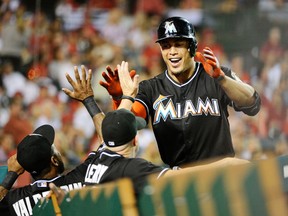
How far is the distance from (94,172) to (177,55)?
1.16 meters

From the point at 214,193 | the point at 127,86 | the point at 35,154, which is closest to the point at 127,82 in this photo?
the point at 127,86

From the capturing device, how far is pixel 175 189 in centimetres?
348

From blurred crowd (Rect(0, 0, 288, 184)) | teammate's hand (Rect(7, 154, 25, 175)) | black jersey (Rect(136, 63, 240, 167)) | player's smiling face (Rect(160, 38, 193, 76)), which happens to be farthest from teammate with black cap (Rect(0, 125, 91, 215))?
blurred crowd (Rect(0, 0, 288, 184))

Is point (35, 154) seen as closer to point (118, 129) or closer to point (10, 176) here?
point (10, 176)

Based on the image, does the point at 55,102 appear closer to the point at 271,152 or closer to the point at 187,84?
the point at 271,152

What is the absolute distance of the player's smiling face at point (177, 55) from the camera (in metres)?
5.41

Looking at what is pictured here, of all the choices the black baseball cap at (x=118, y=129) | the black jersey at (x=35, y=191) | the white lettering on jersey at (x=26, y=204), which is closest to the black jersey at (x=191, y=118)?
the black jersey at (x=35, y=191)

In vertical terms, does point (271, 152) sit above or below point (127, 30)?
below

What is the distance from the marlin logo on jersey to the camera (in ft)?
17.8

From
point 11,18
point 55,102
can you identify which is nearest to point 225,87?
point 55,102

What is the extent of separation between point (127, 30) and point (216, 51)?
5.81ft

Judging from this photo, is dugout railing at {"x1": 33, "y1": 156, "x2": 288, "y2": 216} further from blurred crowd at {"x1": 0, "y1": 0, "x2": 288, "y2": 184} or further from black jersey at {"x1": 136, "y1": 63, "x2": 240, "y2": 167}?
blurred crowd at {"x1": 0, "y1": 0, "x2": 288, "y2": 184}

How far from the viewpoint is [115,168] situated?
14.6ft

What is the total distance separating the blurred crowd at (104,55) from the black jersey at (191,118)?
435 cm
